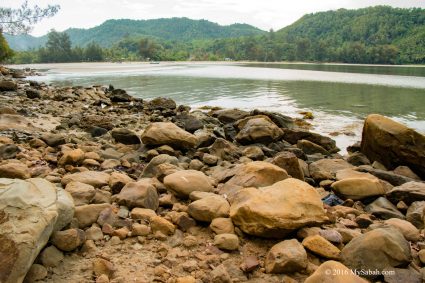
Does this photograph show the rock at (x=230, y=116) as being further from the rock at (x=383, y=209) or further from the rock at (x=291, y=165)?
the rock at (x=383, y=209)

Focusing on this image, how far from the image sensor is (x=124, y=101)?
21.8m

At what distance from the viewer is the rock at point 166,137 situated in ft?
31.5

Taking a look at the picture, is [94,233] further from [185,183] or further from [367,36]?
[367,36]

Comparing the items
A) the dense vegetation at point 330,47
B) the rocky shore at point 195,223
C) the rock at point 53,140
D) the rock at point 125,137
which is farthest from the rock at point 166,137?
the dense vegetation at point 330,47

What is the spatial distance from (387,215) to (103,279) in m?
4.75

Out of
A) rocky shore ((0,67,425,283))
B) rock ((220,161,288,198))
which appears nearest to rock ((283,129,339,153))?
rocky shore ((0,67,425,283))

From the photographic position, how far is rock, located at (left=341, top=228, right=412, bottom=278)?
4.13m

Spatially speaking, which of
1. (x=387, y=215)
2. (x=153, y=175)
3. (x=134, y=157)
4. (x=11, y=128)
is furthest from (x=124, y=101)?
(x=387, y=215)

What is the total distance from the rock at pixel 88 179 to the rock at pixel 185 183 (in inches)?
42.4

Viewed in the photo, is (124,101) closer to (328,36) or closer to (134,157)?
(134,157)

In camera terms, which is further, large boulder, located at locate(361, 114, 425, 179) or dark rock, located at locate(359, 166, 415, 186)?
large boulder, located at locate(361, 114, 425, 179)

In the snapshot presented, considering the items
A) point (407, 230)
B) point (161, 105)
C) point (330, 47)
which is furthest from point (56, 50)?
point (407, 230)

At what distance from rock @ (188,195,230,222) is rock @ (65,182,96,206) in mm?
1497

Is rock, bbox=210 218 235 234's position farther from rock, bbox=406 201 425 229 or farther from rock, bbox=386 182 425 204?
rock, bbox=386 182 425 204
